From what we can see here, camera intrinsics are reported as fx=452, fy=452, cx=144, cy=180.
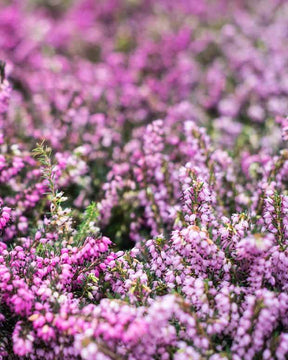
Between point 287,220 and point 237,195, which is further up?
point 237,195

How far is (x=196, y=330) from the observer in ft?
8.88

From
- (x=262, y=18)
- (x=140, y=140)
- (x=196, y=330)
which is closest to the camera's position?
(x=196, y=330)

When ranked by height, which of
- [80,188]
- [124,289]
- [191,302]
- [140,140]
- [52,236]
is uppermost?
[140,140]

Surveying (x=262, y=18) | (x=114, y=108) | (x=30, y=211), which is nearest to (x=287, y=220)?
(x=30, y=211)

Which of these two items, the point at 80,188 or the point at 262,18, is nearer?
the point at 80,188

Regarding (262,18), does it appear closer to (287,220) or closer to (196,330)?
(287,220)

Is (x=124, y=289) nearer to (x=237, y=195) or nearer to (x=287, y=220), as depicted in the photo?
(x=287, y=220)

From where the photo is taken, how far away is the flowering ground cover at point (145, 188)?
276 centimetres

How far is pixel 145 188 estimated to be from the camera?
4496 millimetres

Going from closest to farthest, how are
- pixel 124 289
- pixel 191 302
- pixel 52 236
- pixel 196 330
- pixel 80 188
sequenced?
pixel 196 330
pixel 191 302
pixel 124 289
pixel 52 236
pixel 80 188

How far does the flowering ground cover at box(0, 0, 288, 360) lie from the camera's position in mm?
2762

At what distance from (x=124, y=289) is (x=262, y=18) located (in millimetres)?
7645

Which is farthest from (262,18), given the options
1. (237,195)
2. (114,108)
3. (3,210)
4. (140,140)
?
(3,210)

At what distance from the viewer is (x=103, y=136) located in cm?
548
